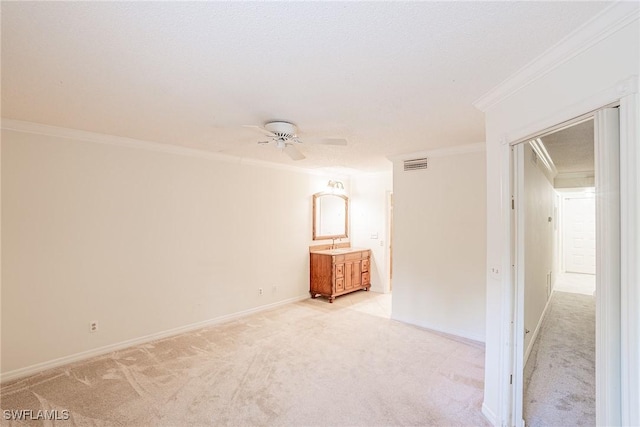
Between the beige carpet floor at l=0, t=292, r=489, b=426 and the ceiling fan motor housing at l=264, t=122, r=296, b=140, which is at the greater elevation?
the ceiling fan motor housing at l=264, t=122, r=296, b=140

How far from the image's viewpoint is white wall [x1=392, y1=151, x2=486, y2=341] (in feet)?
12.1

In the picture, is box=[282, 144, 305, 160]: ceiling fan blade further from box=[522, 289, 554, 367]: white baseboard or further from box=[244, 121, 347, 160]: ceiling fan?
box=[522, 289, 554, 367]: white baseboard

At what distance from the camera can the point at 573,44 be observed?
1.50 metres

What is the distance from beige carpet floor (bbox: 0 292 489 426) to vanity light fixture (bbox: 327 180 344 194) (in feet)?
9.38

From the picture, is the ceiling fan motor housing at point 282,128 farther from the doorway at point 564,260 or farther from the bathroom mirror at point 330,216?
the bathroom mirror at point 330,216

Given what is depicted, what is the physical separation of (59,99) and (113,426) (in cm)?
246

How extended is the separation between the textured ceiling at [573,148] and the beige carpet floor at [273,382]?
208cm

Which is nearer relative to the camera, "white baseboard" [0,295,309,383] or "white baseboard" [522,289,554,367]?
"white baseboard" [0,295,309,383]

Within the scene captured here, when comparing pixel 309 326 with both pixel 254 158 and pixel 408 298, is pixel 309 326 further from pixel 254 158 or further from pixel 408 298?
pixel 254 158

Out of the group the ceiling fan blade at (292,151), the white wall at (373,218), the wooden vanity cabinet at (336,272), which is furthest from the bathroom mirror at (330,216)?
the ceiling fan blade at (292,151)

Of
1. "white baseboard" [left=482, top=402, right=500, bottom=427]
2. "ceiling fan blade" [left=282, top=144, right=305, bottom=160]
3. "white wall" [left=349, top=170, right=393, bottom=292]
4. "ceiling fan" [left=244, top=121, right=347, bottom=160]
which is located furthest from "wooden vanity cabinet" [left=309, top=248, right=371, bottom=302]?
"white baseboard" [left=482, top=402, right=500, bottom=427]

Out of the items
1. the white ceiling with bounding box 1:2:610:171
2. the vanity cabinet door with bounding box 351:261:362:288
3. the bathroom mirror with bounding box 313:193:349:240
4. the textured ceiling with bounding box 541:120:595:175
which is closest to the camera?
the white ceiling with bounding box 1:2:610:171

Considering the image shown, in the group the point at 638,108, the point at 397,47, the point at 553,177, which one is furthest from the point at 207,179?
the point at 553,177

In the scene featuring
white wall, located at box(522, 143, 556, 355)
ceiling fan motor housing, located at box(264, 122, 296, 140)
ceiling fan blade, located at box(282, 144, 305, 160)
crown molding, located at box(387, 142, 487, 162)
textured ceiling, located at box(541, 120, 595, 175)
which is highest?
crown molding, located at box(387, 142, 487, 162)
